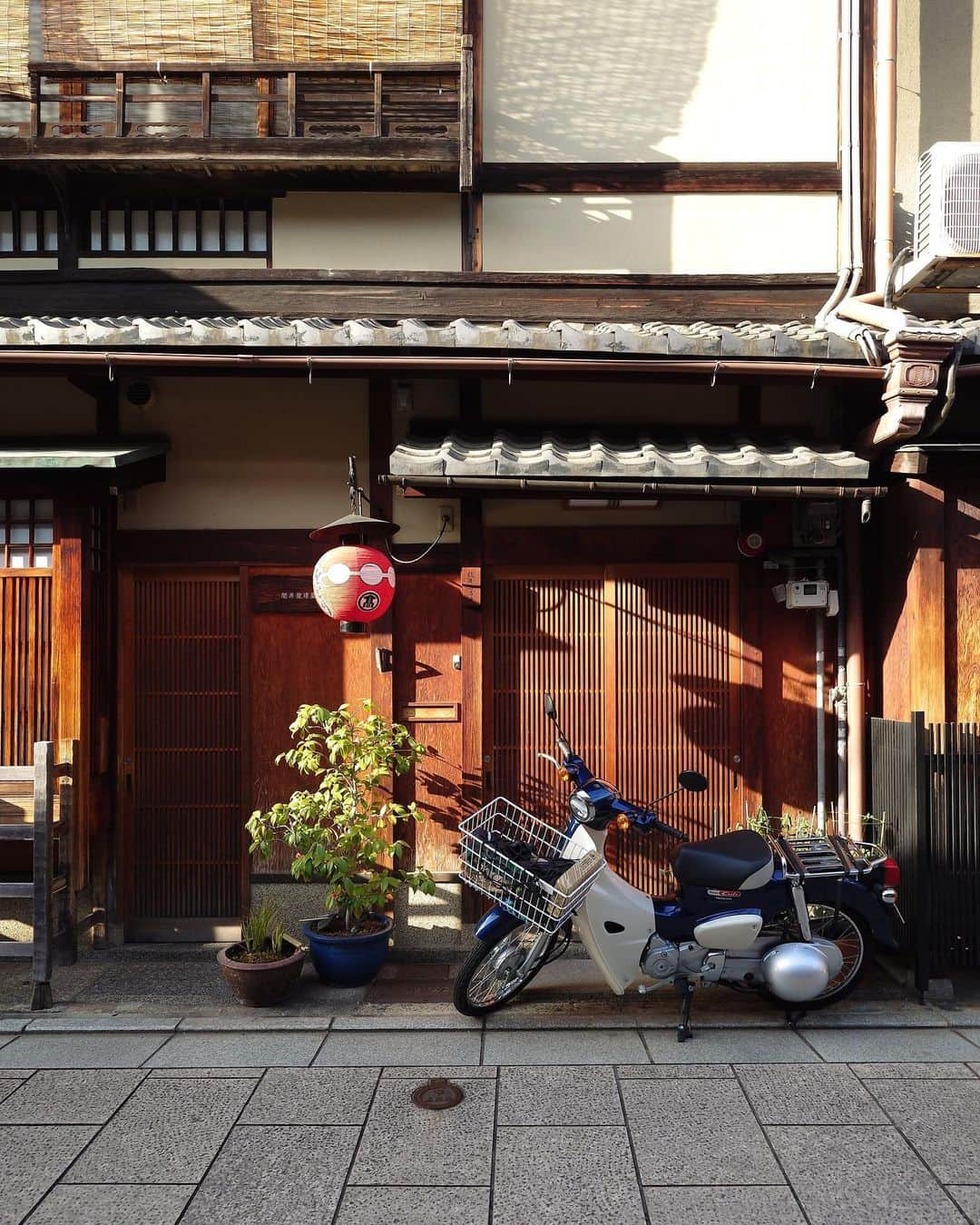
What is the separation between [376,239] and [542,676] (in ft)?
14.0

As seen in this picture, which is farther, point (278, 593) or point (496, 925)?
point (278, 593)

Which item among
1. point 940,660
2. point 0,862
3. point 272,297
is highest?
point 272,297

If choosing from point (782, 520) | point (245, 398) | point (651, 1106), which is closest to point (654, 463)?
point (782, 520)

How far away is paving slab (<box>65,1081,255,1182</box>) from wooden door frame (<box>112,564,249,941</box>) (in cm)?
258

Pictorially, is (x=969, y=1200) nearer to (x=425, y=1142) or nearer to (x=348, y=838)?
(x=425, y=1142)

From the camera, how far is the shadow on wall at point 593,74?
816cm

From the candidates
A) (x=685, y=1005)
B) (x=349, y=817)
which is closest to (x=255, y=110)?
(x=349, y=817)

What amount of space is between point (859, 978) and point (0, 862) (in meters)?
6.83

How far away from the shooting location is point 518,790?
25.4 feet

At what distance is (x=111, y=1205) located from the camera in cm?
418

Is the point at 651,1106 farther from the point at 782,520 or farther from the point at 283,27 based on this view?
the point at 283,27

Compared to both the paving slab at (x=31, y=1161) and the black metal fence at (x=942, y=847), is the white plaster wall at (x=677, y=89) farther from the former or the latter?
the paving slab at (x=31, y=1161)

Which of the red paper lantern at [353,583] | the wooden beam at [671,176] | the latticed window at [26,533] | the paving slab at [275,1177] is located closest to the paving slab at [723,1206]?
the paving slab at [275,1177]

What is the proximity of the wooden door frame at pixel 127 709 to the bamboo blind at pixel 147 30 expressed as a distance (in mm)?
4587
